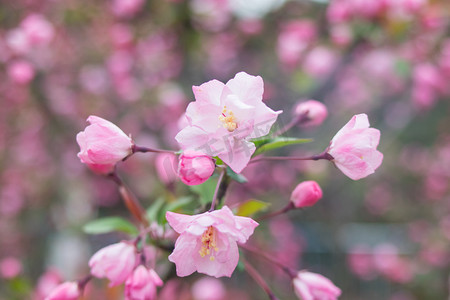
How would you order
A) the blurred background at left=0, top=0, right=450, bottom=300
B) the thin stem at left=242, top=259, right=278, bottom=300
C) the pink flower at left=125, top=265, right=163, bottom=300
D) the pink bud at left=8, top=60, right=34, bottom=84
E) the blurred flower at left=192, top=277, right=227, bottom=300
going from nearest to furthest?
the pink flower at left=125, top=265, right=163, bottom=300 → the thin stem at left=242, top=259, right=278, bottom=300 → the pink bud at left=8, top=60, right=34, bottom=84 → the blurred flower at left=192, top=277, right=227, bottom=300 → the blurred background at left=0, top=0, right=450, bottom=300

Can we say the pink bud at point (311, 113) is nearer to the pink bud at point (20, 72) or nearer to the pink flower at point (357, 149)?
the pink flower at point (357, 149)

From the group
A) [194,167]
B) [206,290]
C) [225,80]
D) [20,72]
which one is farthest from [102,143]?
[225,80]

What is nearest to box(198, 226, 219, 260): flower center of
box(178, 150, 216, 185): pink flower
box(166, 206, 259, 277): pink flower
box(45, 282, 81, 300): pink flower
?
box(166, 206, 259, 277): pink flower

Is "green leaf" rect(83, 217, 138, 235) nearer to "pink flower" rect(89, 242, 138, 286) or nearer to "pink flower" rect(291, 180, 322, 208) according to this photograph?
"pink flower" rect(89, 242, 138, 286)

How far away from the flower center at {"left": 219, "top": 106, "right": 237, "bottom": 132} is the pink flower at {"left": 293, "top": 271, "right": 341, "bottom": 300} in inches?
15.7

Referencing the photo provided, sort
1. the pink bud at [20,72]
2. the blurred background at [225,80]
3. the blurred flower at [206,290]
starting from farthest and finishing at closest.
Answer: the blurred background at [225,80] → the blurred flower at [206,290] → the pink bud at [20,72]

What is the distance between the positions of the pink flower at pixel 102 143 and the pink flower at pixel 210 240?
0.63 ft

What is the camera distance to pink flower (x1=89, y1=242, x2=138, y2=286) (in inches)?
32.2

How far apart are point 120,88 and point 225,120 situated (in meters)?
2.01

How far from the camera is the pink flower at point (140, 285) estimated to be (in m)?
0.79

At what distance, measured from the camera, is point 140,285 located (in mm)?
794

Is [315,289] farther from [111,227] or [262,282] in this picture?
[111,227]

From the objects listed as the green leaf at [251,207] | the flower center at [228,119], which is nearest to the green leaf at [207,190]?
the green leaf at [251,207]

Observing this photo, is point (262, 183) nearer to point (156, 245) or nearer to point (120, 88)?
point (120, 88)
